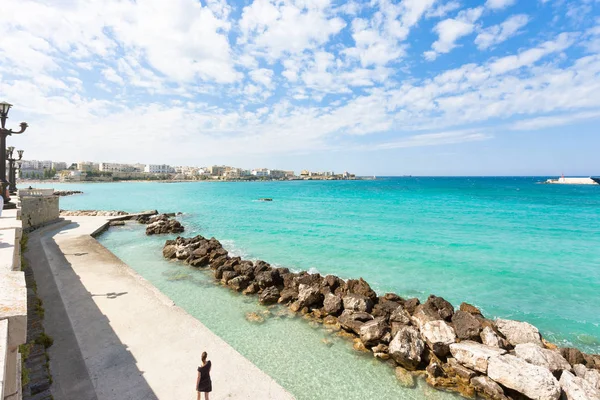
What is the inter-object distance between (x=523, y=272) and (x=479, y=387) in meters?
12.0

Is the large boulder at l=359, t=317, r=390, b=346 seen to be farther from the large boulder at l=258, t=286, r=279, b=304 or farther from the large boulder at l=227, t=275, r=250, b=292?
the large boulder at l=227, t=275, r=250, b=292

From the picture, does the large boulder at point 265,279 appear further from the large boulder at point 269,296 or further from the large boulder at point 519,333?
the large boulder at point 519,333

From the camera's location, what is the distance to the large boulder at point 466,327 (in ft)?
27.4

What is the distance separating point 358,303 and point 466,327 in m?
3.23

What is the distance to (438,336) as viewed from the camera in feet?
26.2

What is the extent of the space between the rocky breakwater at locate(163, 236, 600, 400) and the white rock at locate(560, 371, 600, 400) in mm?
17

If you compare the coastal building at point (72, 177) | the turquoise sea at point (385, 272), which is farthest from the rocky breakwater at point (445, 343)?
the coastal building at point (72, 177)

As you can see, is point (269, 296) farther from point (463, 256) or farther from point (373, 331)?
point (463, 256)

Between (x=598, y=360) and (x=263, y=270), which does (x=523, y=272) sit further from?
(x=263, y=270)

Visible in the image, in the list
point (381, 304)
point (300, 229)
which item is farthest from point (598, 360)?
point (300, 229)

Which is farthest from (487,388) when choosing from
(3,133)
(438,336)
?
(3,133)

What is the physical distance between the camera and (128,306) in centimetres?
871

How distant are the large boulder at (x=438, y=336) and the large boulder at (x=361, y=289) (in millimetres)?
2552

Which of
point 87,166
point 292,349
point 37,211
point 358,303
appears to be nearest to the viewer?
point 292,349
